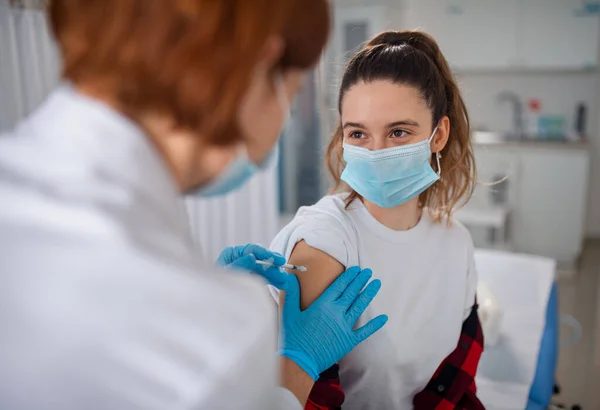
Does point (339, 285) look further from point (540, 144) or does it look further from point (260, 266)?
point (540, 144)

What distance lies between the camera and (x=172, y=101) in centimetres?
55

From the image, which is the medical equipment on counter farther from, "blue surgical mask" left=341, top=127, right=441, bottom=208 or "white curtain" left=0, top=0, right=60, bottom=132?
"white curtain" left=0, top=0, right=60, bottom=132

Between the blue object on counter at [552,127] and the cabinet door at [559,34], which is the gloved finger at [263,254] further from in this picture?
the blue object on counter at [552,127]

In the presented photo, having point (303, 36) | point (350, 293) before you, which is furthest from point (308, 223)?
point (303, 36)

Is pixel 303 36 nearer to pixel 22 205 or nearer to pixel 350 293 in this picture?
pixel 22 205

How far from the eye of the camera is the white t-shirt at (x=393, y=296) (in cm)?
119

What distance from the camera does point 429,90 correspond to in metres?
1.22

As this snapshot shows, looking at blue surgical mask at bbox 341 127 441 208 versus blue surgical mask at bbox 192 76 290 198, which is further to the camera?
blue surgical mask at bbox 341 127 441 208

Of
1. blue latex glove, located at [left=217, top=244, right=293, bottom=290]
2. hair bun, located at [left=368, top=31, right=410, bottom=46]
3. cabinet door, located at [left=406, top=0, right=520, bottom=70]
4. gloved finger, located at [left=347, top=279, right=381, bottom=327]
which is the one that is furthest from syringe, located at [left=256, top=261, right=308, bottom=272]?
cabinet door, located at [left=406, top=0, right=520, bottom=70]

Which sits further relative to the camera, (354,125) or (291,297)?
(354,125)

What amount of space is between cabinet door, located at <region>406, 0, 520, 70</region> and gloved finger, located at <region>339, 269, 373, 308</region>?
11.5ft

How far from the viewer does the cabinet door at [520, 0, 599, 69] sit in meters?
4.05

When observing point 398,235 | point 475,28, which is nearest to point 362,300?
point 398,235

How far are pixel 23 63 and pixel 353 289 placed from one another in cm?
138
